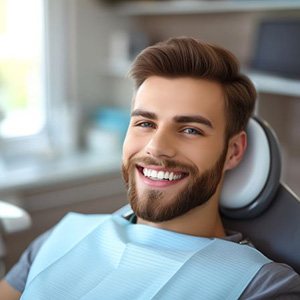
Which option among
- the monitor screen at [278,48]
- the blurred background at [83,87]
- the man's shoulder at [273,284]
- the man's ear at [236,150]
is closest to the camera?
the man's shoulder at [273,284]

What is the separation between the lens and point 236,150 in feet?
4.00

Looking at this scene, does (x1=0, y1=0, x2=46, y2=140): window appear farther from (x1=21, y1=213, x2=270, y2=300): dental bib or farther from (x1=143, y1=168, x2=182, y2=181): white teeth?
(x1=143, y1=168, x2=182, y2=181): white teeth

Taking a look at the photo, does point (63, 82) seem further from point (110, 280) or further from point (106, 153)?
point (110, 280)

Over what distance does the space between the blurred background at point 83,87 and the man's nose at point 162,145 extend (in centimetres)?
A: 105

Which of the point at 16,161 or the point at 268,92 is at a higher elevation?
the point at 268,92

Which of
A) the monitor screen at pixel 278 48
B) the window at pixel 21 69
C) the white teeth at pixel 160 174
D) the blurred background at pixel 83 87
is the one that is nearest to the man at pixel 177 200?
the white teeth at pixel 160 174

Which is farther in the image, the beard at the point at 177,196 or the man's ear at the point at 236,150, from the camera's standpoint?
the man's ear at the point at 236,150

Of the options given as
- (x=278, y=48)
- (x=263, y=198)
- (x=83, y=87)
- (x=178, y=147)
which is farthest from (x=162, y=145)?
(x=83, y=87)

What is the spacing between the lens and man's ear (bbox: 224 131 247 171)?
1.20 meters

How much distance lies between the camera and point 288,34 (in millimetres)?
1968

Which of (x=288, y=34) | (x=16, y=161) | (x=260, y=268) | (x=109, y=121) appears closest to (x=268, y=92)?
(x=288, y=34)

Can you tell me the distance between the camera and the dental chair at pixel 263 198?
1204 mm

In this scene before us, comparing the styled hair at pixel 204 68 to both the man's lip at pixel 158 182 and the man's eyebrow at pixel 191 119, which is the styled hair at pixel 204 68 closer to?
the man's eyebrow at pixel 191 119

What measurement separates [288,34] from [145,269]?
129 centimetres
